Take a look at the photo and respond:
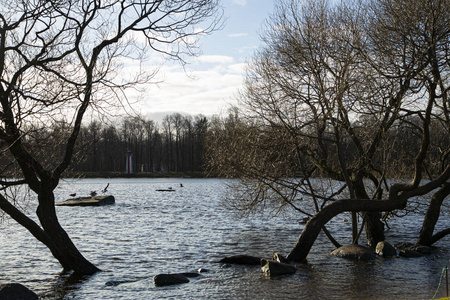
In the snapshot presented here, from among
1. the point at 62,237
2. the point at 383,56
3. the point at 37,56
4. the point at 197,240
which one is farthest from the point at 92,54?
the point at 197,240

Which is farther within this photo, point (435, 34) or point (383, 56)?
point (383, 56)

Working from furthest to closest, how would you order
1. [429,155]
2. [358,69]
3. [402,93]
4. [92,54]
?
[429,155], [358,69], [402,93], [92,54]

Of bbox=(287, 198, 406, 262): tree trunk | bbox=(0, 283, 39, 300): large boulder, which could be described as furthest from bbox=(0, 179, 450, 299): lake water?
bbox=(0, 283, 39, 300): large boulder

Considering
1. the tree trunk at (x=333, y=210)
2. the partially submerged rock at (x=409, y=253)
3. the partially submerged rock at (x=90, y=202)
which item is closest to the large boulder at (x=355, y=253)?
the partially submerged rock at (x=409, y=253)

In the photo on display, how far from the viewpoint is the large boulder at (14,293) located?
1095 centimetres

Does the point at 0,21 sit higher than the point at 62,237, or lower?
higher

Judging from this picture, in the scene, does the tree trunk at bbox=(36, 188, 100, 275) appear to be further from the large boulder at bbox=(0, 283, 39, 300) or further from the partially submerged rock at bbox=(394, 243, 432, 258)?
the partially submerged rock at bbox=(394, 243, 432, 258)

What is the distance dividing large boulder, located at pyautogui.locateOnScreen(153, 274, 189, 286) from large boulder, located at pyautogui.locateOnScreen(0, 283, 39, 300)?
3415mm

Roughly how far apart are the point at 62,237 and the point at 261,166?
6.70m

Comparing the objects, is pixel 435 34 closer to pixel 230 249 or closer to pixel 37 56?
pixel 37 56

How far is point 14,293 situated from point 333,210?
29.0 ft

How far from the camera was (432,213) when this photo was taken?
17.6m

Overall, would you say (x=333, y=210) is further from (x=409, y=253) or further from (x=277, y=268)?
(x=409, y=253)

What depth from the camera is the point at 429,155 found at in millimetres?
19219
